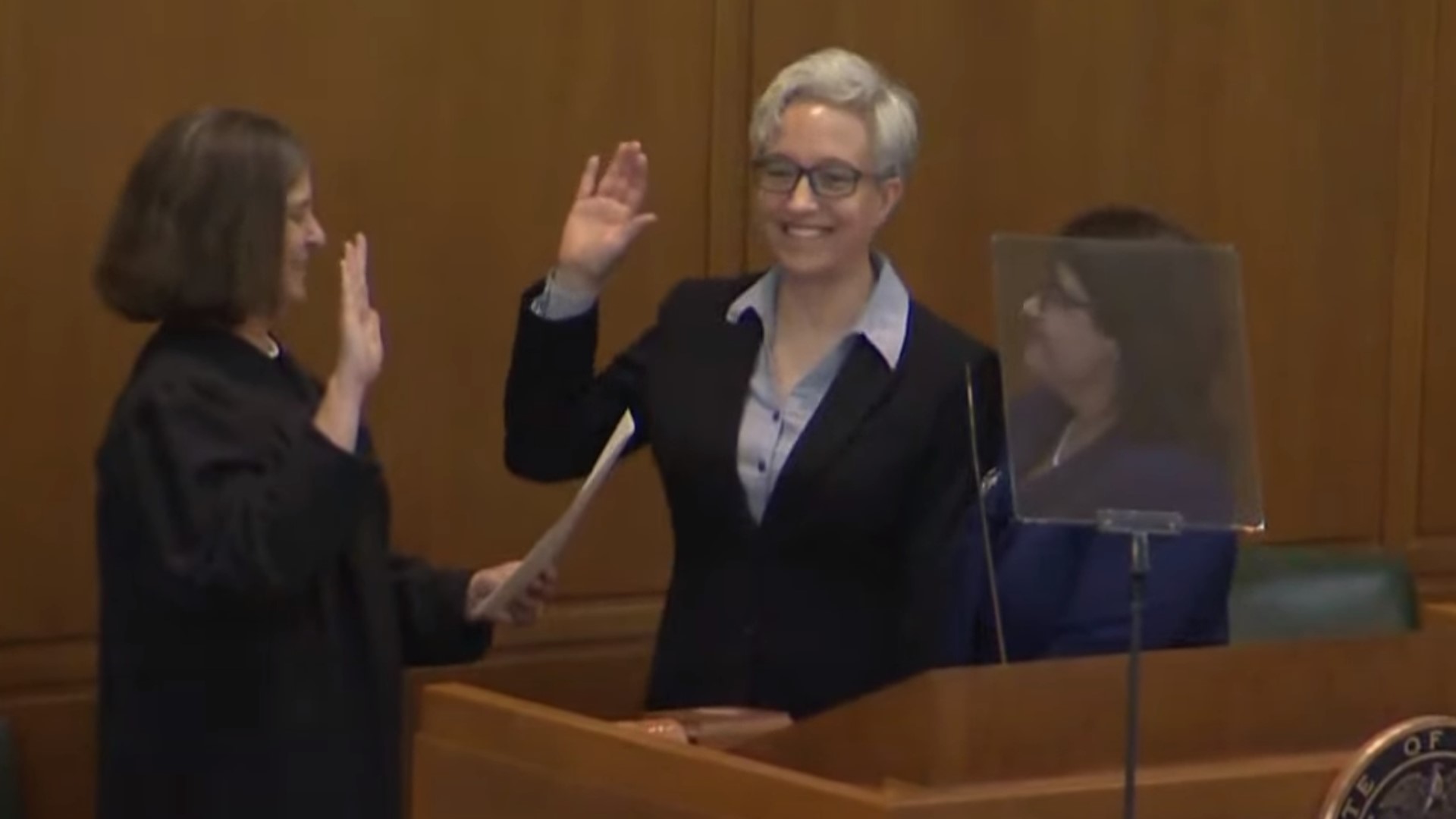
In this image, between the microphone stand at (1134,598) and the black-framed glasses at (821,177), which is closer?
the microphone stand at (1134,598)

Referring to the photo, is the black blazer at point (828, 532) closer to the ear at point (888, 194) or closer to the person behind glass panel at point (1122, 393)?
the ear at point (888, 194)

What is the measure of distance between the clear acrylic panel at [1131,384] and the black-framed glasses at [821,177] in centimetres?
73

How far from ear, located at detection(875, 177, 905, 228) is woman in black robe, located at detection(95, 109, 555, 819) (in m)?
0.59

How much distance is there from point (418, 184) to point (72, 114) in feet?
1.73

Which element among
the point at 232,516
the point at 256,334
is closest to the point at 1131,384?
the point at 232,516

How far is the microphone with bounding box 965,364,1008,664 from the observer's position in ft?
9.00

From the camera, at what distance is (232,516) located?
2.61m

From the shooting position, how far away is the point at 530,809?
2326 mm

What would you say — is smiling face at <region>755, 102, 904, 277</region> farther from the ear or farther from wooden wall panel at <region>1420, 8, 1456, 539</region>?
wooden wall panel at <region>1420, 8, 1456, 539</region>

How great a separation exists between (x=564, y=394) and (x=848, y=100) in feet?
1.55

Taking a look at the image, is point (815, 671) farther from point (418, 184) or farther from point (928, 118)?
point (928, 118)

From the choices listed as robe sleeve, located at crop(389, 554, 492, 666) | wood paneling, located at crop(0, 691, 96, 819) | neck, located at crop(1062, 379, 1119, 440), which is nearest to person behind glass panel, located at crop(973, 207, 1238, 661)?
neck, located at crop(1062, 379, 1119, 440)

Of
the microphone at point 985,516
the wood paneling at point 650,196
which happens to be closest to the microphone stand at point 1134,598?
the microphone at point 985,516

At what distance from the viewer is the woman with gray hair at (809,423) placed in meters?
2.88
